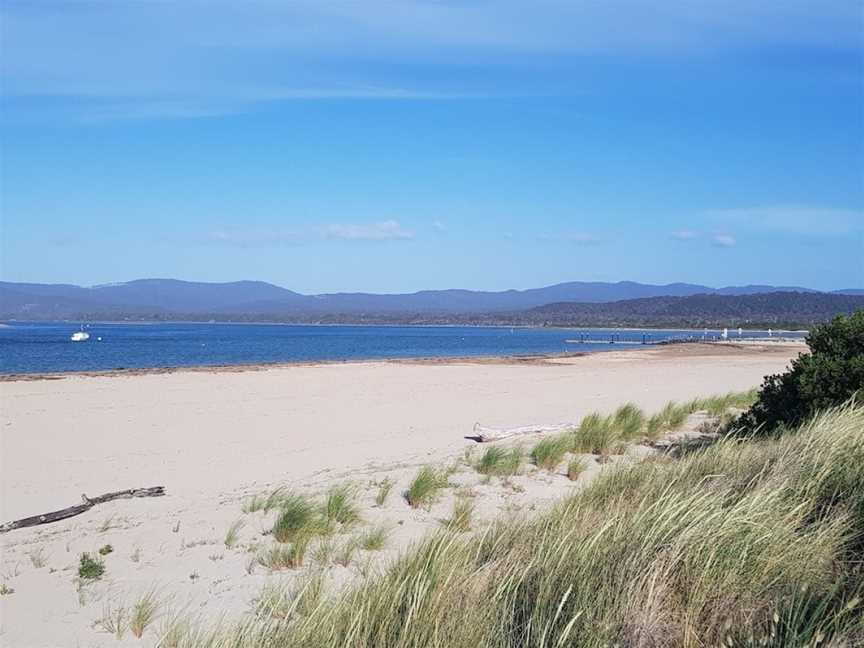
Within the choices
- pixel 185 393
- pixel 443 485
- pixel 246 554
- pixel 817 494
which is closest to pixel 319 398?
pixel 185 393

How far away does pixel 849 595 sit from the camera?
145 inches

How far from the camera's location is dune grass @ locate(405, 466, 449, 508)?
313 inches

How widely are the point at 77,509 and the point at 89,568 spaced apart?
2597 millimetres

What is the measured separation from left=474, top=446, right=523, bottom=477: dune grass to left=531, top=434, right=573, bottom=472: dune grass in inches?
8.3

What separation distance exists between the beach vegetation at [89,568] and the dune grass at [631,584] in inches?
97.1

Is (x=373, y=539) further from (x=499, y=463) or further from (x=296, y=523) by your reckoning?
(x=499, y=463)

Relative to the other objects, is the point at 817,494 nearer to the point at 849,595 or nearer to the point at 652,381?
the point at 849,595

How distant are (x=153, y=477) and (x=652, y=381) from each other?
20.5 m

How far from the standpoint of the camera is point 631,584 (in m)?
3.73

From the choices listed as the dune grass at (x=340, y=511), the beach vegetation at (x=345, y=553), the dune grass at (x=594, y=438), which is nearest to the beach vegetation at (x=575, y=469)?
the dune grass at (x=594, y=438)

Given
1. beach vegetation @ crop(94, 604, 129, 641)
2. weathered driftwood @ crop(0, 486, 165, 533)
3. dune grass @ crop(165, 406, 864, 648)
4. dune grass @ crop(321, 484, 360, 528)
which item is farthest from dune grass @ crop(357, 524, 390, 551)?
weathered driftwood @ crop(0, 486, 165, 533)

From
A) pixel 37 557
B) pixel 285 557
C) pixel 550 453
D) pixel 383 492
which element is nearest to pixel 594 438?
pixel 550 453

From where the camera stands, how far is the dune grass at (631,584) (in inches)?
139

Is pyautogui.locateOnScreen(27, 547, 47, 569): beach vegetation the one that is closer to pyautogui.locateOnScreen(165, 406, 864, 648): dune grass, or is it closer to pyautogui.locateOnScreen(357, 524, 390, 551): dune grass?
pyautogui.locateOnScreen(357, 524, 390, 551): dune grass
